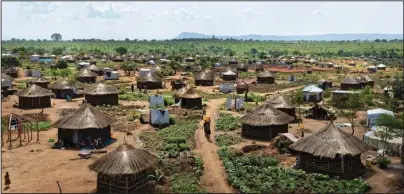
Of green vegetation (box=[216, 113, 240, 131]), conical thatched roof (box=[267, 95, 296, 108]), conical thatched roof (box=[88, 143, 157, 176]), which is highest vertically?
conical thatched roof (box=[267, 95, 296, 108])

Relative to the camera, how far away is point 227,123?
35.9 metres

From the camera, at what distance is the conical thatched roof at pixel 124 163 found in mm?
19922

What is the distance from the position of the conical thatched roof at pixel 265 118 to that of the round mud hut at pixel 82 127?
33.7ft

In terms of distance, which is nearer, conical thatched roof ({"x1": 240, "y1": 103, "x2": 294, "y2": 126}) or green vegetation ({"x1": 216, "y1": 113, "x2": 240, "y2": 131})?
conical thatched roof ({"x1": 240, "y1": 103, "x2": 294, "y2": 126})

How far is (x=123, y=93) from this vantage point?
178 feet

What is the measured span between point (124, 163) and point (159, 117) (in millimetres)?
15055

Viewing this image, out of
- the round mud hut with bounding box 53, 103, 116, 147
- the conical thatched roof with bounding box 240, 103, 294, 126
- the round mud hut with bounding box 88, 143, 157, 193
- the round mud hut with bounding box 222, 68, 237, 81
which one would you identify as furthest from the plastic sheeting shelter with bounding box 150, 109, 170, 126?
the round mud hut with bounding box 222, 68, 237, 81

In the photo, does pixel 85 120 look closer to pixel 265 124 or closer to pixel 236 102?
pixel 265 124

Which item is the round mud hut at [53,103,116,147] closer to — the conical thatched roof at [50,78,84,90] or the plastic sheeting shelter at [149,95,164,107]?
the plastic sheeting shelter at [149,95,164,107]

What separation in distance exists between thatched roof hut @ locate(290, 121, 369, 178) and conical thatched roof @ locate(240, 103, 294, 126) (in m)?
6.73

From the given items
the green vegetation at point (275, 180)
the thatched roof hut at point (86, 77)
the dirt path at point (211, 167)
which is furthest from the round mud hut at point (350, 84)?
the green vegetation at point (275, 180)

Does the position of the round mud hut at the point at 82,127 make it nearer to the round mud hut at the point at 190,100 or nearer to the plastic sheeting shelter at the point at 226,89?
the round mud hut at the point at 190,100

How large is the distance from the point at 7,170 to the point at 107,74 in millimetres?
48839

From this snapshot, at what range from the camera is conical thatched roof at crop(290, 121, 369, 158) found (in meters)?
22.8
